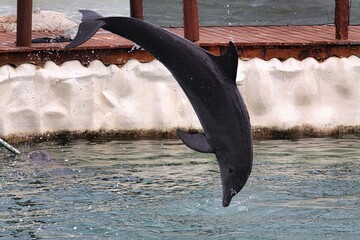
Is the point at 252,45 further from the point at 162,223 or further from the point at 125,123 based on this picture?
the point at 162,223

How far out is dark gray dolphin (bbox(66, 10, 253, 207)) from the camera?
21.7ft

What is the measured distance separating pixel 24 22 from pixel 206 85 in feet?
24.8

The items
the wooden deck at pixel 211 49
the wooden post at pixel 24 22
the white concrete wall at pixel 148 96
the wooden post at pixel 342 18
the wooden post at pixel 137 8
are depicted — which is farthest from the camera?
the wooden post at pixel 137 8

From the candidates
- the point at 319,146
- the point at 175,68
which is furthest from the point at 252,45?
the point at 175,68

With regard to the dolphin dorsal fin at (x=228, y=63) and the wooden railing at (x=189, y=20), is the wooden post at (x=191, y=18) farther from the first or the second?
the dolphin dorsal fin at (x=228, y=63)

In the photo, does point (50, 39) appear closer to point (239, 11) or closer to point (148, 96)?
point (148, 96)

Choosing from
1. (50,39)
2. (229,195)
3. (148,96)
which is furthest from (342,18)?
(229,195)

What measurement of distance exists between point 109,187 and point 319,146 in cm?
345

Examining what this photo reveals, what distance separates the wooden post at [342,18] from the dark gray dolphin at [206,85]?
26.1 ft

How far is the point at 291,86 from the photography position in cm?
1391

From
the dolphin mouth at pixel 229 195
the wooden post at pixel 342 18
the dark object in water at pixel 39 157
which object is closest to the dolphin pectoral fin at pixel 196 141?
the dolphin mouth at pixel 229 195

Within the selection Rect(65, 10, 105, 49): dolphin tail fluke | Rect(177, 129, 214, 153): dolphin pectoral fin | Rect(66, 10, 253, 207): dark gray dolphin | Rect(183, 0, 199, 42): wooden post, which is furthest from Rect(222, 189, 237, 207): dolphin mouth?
Rect(183, 0, 199, 42): wooden post

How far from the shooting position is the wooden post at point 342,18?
1434 centimetres

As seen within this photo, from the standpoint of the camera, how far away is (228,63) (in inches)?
255
